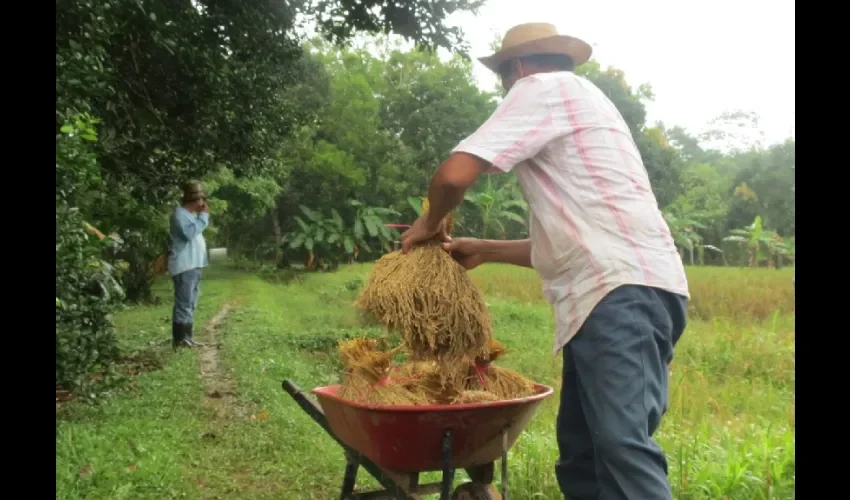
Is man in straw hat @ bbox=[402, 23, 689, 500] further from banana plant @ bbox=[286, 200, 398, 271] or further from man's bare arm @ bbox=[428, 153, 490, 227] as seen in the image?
banana plant @ bbox=[286, 200, 398, 271]

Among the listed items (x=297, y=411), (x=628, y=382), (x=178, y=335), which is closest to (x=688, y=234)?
(x=297, y=411)

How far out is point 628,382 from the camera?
1.69m

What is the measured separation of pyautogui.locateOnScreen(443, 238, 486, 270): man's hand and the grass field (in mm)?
882

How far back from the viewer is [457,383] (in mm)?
2283

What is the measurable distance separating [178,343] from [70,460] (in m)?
1.42

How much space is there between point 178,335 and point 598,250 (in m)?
3.41

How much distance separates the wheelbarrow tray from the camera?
198cm

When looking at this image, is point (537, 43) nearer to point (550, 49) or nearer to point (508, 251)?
point (550, 49)

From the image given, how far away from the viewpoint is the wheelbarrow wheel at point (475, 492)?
7.47 ft

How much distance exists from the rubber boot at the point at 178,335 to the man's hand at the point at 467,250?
2.69 meters

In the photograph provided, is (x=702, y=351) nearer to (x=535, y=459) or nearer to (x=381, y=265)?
(x=535, y=459)

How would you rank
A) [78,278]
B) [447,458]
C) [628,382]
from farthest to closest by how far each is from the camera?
1. [78,278]
2. [447,458]
3. [628,382]

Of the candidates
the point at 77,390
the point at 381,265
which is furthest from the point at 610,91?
the point at 77,390
